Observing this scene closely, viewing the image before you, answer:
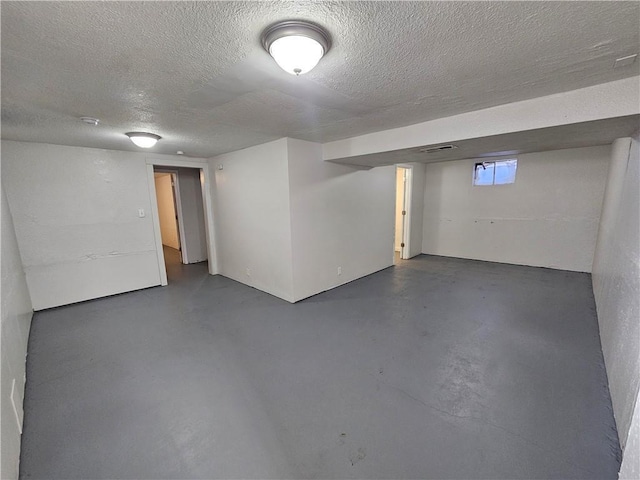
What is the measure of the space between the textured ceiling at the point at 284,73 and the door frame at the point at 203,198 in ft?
5.76

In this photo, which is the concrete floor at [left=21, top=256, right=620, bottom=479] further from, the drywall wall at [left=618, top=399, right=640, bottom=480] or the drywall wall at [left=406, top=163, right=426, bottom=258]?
the drywall wall at [left=406, top=163, right=426, bottom=258]

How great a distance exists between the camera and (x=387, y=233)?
16.9ft

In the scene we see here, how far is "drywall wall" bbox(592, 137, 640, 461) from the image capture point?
4.93ft

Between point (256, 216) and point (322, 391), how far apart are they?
2687 millimetres

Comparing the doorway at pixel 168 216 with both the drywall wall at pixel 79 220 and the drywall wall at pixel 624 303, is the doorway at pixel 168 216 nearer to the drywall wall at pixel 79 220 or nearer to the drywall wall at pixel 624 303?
the drywall wall at pixel 79 220

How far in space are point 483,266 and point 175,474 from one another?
18.4ft

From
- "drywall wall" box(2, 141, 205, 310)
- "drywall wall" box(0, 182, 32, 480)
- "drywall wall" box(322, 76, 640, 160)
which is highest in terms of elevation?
"drywall wall" box(322, 76, 640, 160)

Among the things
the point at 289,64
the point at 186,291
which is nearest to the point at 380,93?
the point at 289,64

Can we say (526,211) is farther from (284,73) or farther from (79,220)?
(79,220)

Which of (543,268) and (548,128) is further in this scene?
(543,268)

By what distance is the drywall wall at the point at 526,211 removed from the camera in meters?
4.52

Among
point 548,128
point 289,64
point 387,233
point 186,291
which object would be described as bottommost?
point 186,291

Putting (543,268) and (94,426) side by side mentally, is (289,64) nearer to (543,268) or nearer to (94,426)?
(94,426)

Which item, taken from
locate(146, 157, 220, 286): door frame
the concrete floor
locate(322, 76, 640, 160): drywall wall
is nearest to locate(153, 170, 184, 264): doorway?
locate(146, 157, 220, 286): door frame
